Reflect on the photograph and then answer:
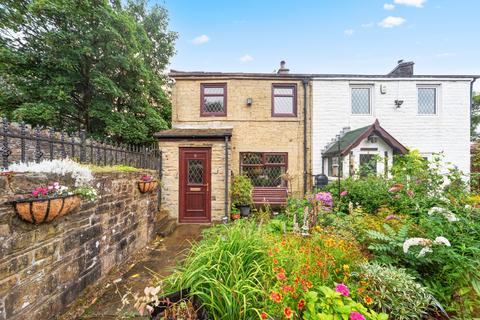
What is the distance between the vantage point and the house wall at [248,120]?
28.9 ft

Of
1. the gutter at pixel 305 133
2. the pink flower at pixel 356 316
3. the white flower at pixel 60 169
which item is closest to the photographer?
the pink flower at pixel 356 316

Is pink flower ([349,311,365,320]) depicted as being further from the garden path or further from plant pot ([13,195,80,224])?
plant pot ([13,195,80,224])

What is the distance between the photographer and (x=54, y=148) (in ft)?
11.0

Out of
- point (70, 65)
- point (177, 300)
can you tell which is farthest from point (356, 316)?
point (70, 65)

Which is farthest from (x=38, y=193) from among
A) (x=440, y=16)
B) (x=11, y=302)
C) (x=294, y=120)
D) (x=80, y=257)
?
(x=440, y=16)

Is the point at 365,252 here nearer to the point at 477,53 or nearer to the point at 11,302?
the point at 11,302

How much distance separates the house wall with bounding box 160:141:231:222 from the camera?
720 centimetres

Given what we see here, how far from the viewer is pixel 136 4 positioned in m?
15.3

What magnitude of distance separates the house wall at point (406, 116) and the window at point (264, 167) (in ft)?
6.13

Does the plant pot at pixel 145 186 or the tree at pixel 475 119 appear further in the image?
the tree at pixel 475 119

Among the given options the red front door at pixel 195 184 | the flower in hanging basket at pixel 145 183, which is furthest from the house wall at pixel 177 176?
the flower in hanging basket at pixel 145 183

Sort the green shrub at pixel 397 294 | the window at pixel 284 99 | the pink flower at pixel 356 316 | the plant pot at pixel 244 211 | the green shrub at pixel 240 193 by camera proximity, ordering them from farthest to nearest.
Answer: the window at pixel 284 99 → the green shrub at pixel 240 193 → the plant pot at pixel 244 211 → the green shrub at pixel 397 294 → the pink flower at pixel 356 316

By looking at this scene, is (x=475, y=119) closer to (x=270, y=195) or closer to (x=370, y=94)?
(x=370, y=94)

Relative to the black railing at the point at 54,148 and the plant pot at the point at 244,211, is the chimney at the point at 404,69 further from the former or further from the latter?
the black railing at the point at 54,148
